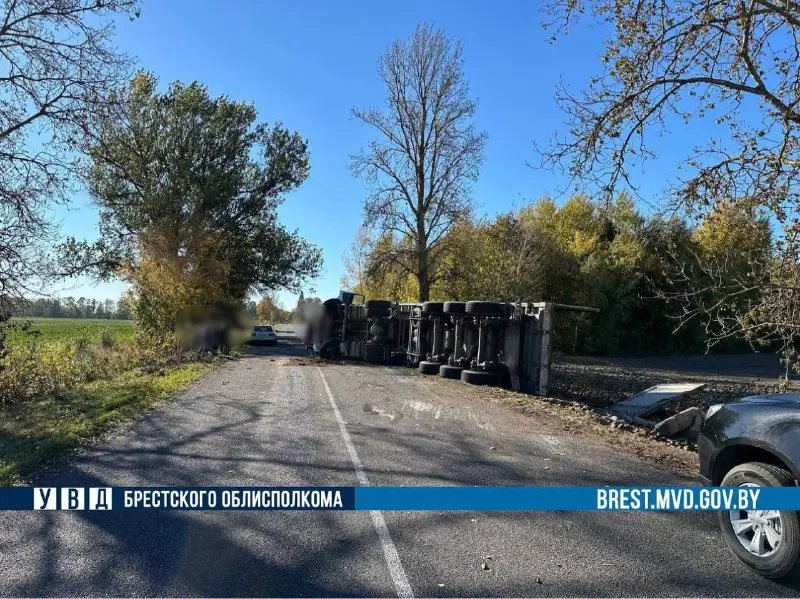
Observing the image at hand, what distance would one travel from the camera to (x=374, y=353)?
2314 cm

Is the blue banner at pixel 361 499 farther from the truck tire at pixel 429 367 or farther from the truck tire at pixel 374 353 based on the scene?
the truck tire at pixel 374 353

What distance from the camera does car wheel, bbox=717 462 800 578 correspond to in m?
3.94

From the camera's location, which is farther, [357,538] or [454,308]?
[454,308]

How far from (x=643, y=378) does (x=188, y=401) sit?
1749 centimetres

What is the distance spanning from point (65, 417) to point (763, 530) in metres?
10.2

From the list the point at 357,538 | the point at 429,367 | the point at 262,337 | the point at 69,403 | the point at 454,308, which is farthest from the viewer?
the point at 262,337

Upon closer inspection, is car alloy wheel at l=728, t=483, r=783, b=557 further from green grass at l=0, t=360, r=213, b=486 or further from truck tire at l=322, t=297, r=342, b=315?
truck tire at l=322, t=297, r=342, b=315

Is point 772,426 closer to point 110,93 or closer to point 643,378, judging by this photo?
point 110,93

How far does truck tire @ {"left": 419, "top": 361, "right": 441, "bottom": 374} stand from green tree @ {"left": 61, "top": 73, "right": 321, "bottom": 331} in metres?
12.4

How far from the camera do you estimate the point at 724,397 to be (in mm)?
18094

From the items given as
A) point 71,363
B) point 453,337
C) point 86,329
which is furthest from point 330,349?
point 86,329

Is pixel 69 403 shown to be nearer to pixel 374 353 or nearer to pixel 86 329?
pixel 374 353

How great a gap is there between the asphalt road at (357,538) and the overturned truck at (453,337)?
23.8 feet

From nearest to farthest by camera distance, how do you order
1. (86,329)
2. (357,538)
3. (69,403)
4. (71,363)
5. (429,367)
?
1. (357,538)
2. (69,403)
3. (71,363)
4. (429,367)
5. (86,329)
